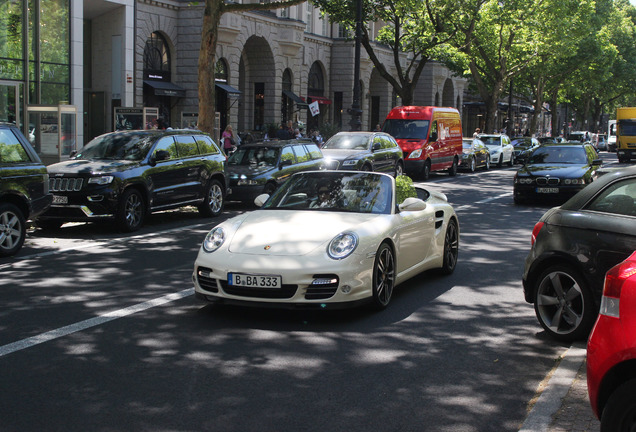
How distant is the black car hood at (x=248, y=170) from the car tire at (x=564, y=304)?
11.4 meters

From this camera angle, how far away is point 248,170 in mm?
17938

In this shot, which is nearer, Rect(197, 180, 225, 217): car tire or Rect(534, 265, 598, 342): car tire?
Rect(534, 265, 598, 342): car tire

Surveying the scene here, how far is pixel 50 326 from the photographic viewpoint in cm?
684

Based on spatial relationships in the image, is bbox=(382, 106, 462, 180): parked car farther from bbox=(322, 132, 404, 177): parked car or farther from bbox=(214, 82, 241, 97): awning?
bbox=(214, 82, 241, 97): awning

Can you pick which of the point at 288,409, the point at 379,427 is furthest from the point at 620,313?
the point at 288,409

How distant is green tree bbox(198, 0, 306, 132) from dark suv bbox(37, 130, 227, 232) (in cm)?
402

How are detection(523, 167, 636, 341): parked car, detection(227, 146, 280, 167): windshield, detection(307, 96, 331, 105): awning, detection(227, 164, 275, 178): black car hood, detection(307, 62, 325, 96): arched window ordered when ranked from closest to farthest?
detection(523, 167, 636, 341): parked car → detection(227, 164, 275, 178): black car hood → detection(227, 146, 280, 167): windshield → detection(307, 96, 331, 105): awning → detection(307, 62, 325, 96): arched window

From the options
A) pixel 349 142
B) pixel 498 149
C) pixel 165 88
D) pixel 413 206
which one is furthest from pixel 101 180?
pixel 498 149

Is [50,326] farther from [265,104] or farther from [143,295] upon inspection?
[265,104]

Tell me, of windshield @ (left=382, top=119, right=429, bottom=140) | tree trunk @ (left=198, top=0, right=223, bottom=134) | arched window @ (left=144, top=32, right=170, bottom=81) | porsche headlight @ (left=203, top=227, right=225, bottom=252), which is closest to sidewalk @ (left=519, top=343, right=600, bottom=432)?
porsche headlight @ (left=203, top=227, right=225, bottom=252)

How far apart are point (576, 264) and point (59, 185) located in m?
9.13

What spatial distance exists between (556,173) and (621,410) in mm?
15742

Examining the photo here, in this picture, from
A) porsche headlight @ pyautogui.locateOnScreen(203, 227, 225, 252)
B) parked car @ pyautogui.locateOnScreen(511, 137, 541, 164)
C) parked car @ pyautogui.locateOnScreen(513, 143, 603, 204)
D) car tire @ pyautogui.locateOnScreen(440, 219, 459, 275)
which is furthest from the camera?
parked car @ pyautogui.locateOnScreen(511, 137, 541, 164)

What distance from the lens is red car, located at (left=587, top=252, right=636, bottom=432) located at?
3.58 meters
